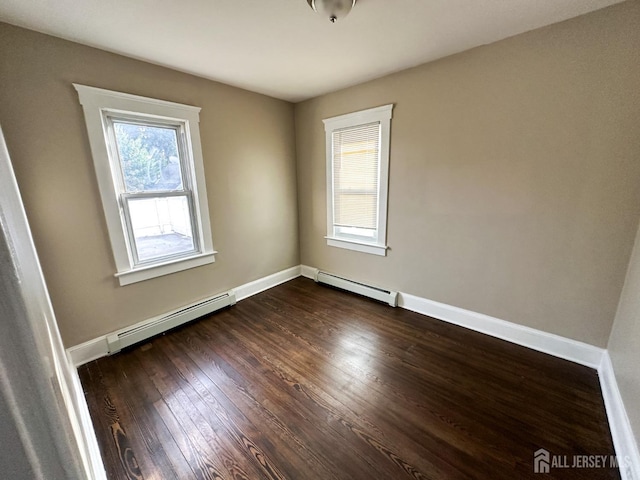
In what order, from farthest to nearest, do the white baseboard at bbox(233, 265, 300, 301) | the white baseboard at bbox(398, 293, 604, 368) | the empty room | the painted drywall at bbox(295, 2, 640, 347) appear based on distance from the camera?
the white baseboard at bbox(233, 265, 300, 301), the white baseboard at bbox(398, 293, 604, 368), the painted drywall at bbox(295, 2, 640, 347), the empty room

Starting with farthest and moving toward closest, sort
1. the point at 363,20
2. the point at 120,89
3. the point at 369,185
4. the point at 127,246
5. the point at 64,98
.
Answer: the point at 369,185, the point at 127,246, the point at 120,89, the point at 64,98, the point at 363,20

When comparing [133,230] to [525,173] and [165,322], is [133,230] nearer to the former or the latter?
[165,322]

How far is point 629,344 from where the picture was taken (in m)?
1.52

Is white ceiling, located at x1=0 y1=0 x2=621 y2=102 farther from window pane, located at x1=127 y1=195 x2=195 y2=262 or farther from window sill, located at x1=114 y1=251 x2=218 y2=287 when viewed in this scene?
window sill, located at x1=114 y1=251 x2=218 y2=287

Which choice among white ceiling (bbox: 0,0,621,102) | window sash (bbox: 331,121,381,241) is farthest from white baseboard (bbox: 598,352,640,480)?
white ceiling (bbox: 0,0,621,102)

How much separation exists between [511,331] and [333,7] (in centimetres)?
285

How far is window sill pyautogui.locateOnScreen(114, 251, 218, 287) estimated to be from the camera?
2326mm

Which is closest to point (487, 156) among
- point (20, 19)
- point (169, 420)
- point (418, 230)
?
point (418, 230)

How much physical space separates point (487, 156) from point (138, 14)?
276 cm

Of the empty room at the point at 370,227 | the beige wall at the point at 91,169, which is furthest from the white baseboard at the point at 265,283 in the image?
the empty room at the point at 370,227

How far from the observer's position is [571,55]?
1.81 metres

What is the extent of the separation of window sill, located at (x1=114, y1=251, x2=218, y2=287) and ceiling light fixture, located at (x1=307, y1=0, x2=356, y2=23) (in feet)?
7.88

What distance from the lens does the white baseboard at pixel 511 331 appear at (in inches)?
79.2

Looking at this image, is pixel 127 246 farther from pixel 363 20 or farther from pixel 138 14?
pixel 363 20
